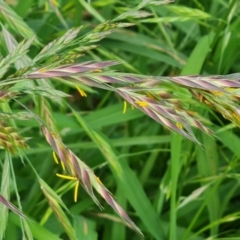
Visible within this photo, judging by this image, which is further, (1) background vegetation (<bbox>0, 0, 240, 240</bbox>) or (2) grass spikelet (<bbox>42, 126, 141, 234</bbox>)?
(1) background vegetation (<bbox>0, 0, 240, 240</bbox>)

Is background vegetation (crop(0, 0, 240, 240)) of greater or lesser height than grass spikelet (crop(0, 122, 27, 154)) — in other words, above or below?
below

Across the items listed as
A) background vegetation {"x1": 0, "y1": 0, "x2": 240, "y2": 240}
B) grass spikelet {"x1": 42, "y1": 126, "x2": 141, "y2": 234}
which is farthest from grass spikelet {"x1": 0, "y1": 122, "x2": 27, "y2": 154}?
background vegetation {"x1": 0, "y1": 0, "x2": 240, "y2": 240}

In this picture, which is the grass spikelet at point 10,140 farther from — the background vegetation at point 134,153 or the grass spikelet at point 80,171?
the background vegetation at point 134,153

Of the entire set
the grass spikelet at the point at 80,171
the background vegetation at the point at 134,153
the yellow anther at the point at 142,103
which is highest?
the yellow anther at the point at 142,103

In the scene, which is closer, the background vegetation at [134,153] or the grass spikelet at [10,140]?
the grass spikelet at [10,140]

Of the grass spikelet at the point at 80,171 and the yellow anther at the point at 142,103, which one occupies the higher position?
the yellow anther at the point at 142,103

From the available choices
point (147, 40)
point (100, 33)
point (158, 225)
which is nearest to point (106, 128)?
point (147, 40)

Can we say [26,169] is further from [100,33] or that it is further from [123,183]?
[100,33]

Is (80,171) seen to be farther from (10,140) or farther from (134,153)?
(134,153)

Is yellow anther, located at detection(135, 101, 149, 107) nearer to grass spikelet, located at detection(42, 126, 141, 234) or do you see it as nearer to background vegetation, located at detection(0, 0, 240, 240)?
grass spikelet, located at detection(42, 126, 141, 234)

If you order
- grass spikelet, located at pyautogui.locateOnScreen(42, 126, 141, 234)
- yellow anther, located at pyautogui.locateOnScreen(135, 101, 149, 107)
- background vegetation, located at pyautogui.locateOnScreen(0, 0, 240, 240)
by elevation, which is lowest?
background vegetation, located at pyautogui.locateOnScreen(0, 0, 240, 240)

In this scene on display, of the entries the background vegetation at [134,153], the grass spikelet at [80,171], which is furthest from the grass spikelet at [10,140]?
the background vegetation at [134,153]

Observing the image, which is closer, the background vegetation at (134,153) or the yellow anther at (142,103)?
the yellow anther at (142,103)
